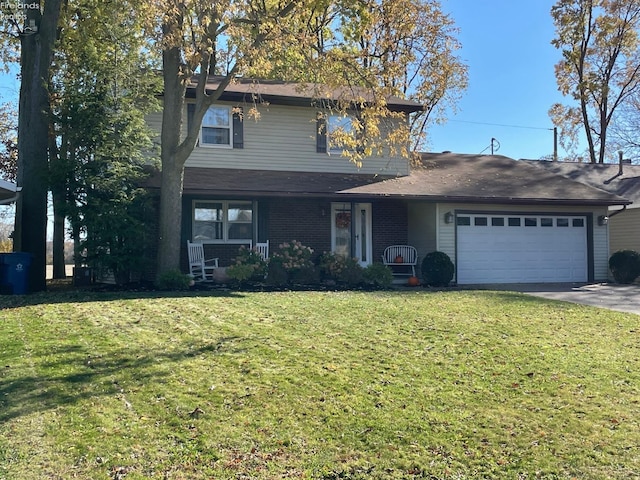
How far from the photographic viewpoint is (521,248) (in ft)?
55.2

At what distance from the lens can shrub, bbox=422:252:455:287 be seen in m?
15.1

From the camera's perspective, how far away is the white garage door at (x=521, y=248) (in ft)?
53.7

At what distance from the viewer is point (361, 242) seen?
55.8 ft

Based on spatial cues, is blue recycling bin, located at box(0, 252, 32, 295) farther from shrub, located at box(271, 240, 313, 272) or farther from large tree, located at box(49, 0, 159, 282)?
shrub, located at box(271, 240, 313, 272)

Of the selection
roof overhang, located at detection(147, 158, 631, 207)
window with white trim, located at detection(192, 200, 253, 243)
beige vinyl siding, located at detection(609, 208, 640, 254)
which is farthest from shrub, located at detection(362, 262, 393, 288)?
beige vinyl siding, located at detection(609, 208, 640, 254)

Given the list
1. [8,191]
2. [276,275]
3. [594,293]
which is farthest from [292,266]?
[594,293]

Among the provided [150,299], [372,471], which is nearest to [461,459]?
[372,471]

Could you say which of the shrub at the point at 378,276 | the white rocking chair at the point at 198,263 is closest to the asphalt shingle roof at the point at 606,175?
the shrub at the point at 378,276

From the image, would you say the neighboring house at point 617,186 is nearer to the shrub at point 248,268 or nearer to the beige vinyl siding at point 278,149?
the beige vinyl siding at point 278,149

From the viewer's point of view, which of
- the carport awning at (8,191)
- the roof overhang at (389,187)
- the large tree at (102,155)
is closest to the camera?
the carport awning at (8,191)

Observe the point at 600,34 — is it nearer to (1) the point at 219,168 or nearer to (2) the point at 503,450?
(1) the point at 219,168

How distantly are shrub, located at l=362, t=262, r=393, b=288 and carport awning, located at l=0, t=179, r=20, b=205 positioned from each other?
27.2 ft

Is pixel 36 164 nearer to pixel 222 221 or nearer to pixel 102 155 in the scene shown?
pixel 102 155

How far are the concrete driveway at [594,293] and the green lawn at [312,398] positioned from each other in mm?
3314
